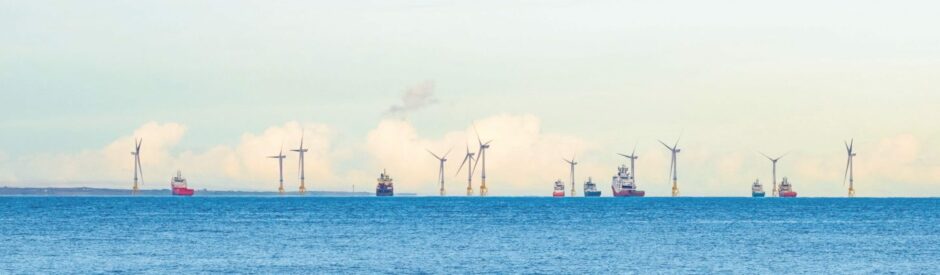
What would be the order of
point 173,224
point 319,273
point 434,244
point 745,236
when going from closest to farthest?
point 319,273, point 434,244, point 745,236, point 173,224

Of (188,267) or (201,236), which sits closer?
(188,267)

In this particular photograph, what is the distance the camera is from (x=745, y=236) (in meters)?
144

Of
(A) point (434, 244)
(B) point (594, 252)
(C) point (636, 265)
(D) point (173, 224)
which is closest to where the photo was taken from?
(C) point (636, 265)

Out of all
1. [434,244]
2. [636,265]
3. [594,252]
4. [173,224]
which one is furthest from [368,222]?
[636,265]

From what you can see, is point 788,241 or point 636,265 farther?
point 788,241

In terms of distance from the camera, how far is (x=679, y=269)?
315 ft

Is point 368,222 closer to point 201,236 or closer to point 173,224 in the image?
point 173,224

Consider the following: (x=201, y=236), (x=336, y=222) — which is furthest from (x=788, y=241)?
(x=336, y=222)

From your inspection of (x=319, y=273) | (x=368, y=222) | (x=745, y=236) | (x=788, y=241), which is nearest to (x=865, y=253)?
(x=788, y=241)

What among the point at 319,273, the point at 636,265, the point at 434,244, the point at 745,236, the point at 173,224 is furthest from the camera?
the point at 173,224

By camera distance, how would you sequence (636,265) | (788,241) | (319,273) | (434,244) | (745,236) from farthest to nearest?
1. (745,236)
2. (788,241)
3. (434,244)
4. (636,265)
5. (319,273)

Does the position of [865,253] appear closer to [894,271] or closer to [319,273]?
[894,271]

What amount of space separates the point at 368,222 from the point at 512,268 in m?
91.0

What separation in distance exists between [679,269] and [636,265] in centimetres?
445
